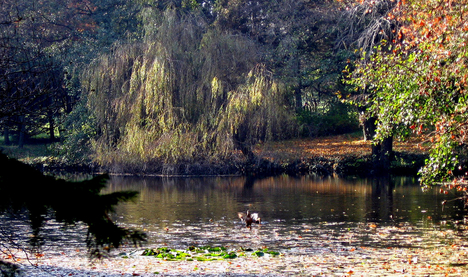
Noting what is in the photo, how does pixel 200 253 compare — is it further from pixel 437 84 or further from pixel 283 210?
pixel 283 210

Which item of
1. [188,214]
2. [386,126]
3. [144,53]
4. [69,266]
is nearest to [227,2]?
[144,53]

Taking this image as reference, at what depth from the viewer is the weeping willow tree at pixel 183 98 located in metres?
23.4

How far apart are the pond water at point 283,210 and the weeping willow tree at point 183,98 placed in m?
1.63

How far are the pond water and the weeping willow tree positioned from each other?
1632 millimetres

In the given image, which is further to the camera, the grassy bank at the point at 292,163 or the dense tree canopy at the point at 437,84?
the grassy bank at the point at 292,163

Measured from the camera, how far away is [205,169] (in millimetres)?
24984

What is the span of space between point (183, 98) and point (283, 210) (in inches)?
376

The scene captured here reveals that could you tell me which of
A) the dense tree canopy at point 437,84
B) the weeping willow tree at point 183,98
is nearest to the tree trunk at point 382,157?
the weeping willow tree at point 183,98

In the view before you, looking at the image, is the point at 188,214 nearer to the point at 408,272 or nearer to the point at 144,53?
the point at 408,272

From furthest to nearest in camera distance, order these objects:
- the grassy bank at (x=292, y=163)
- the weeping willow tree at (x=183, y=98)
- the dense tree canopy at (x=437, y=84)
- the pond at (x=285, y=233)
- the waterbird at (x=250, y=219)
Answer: the grassy bank at (x=292, y=163) → the weeping willow tree at (x=183, y=98) → the waterbird at (x=250, y=219) → the dense tree canopy at (x=437, y=84) → the pond at (x=285, y=233)

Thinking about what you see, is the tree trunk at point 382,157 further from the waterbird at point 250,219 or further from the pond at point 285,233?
the waterbird at point 250,219

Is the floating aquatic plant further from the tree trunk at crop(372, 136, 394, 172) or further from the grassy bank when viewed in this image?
the tree trunk at crop(372, 136, 394, 172)

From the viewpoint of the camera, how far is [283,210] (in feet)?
52.6

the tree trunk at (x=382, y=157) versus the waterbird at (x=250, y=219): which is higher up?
the tree trunk at (x=382, y=157)
